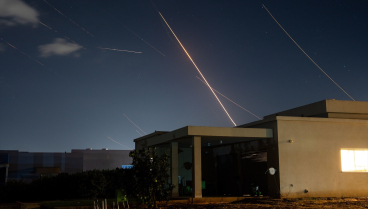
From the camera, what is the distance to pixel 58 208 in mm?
13836

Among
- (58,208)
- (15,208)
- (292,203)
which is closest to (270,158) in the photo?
(292,203)

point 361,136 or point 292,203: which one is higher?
point 361,136

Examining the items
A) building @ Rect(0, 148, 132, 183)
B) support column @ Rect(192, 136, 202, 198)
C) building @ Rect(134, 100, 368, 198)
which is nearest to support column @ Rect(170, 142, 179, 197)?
building @ Rect(134, 100, 368, 198)

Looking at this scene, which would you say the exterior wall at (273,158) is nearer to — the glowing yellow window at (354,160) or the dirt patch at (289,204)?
the dirt patch at (289,204)

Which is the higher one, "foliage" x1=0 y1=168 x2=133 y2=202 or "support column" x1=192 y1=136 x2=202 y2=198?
"support column" x1=192 y1=136 x2=202 y2=198

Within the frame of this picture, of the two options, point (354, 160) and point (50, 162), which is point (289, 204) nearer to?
point (354, 160)

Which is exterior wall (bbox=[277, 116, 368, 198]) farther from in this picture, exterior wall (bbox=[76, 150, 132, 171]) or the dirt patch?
exterior wall (bbox=[76, 150, 132, 171])

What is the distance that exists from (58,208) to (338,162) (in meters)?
12.7

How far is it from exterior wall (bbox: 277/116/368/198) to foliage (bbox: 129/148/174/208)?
6217 mm

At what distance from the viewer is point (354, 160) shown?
17.4 metres

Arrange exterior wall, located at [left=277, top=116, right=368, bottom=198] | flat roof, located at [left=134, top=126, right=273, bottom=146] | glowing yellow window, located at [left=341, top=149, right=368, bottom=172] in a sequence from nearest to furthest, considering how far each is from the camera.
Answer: flat roof, located at [left=134, top=126, right=273, bottom=146], exterior wall, located at [left=277, top=116, right=368, bottom=198], glowing yellow window, located at [left=341, top=149, right=368, bottom=172]

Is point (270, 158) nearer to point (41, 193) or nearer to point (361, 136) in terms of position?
point (361, 136)

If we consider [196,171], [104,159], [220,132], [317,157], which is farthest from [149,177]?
[104,159]

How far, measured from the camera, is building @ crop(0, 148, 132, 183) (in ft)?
127
